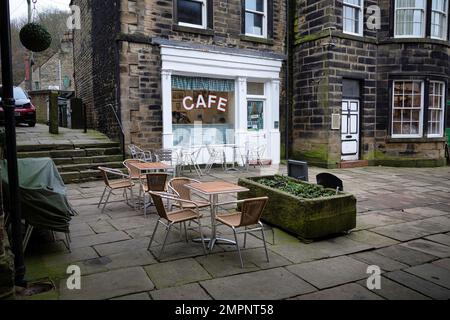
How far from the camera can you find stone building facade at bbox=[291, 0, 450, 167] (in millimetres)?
12227

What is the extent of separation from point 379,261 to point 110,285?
294 centimetres

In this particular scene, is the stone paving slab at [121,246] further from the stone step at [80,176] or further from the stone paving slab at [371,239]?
the stone step at [80,176]

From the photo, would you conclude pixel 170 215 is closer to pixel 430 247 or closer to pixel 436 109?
pixel 430 247

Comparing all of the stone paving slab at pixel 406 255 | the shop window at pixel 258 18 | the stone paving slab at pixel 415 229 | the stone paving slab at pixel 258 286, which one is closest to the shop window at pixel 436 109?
the shop window at pixel 258 18

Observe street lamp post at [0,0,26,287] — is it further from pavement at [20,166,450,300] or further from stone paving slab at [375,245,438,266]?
stone paving slab at [375,245,438,266]

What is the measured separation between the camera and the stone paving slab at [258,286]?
3372 mm

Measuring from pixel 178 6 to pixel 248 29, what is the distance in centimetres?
248

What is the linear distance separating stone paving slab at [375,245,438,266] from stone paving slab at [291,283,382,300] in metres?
1.10

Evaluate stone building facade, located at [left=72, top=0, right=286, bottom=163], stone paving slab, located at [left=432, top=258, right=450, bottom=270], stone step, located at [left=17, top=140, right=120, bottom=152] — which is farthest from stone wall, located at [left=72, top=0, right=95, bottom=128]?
stone paving slab, located at [left=432, top=258, right=450, bottom=270]

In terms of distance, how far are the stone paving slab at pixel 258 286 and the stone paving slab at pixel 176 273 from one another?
182 millimetres

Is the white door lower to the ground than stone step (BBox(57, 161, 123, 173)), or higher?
higher

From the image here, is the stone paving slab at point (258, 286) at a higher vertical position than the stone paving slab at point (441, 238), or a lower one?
higher

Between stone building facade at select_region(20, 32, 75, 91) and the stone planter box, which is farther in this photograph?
stone building facade at select_region(20, 32, 75, 91)

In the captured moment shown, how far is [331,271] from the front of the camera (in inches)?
156
